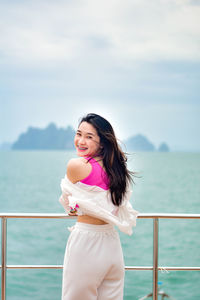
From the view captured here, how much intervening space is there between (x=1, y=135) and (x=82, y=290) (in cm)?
3614

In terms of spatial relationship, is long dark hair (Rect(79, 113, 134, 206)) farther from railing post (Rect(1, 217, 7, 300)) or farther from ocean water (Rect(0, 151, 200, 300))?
ocean water (Rect(0, 151, 200, 300))

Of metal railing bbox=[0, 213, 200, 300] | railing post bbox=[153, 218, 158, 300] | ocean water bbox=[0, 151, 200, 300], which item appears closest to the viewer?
metal railing bbox=[0, 213, 200, 300]

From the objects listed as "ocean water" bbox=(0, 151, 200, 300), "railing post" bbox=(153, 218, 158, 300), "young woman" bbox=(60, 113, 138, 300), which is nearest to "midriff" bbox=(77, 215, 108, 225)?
"young woman" bbox=(60, 113, 138, 300)

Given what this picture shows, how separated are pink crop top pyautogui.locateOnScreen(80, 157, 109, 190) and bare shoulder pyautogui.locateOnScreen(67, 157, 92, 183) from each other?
0.02m

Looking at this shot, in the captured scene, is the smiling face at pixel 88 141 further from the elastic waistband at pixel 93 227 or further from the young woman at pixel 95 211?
the elastic waistband at pixel 93 227

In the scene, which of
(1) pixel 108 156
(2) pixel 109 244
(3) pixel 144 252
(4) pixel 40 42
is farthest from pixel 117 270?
(4) pixel 40 42

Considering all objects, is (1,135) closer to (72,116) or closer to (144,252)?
(72,116)

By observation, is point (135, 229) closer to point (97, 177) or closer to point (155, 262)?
point (155, 262)

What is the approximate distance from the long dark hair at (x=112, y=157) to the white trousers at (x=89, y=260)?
0.15 m

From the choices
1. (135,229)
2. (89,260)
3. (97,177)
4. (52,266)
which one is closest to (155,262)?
(52,266)

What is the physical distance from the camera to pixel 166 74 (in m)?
35.6

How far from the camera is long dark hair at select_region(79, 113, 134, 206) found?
1638mm

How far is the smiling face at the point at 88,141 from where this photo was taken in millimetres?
1668

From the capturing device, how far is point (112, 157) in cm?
166
